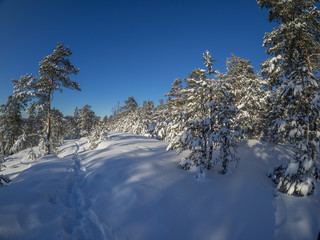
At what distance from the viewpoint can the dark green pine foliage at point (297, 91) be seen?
5.55 metres

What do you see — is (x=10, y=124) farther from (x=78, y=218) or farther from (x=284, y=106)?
(x=284, y=106)

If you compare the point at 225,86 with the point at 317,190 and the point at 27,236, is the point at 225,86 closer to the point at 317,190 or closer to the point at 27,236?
the point at 317,190

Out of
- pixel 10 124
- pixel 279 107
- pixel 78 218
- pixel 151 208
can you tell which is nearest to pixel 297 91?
pixel 279 107

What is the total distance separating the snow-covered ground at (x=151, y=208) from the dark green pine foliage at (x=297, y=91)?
0.74 metres

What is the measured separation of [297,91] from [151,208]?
6.98 metres

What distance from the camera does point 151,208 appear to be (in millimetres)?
4660

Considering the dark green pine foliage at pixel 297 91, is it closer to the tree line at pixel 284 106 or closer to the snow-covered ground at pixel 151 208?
the tree line at pixel 284 106

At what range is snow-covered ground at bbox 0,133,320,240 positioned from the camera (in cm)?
392

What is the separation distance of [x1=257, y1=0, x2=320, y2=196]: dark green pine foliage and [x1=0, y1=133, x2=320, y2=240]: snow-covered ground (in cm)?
74

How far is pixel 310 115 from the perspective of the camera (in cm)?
594

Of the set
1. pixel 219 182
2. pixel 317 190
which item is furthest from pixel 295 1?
A: pixel 219 182

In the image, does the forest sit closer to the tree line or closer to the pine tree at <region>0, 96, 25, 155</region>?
the tree line

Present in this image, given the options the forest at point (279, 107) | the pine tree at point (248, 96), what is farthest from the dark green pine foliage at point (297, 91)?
the pine tree at point (248, 96)

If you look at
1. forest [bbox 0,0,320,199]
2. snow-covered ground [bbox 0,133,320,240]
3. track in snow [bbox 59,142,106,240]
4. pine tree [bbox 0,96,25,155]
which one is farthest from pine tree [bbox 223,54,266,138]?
pine tree [bbox 0,96,25,155]
